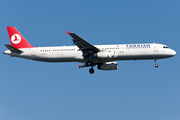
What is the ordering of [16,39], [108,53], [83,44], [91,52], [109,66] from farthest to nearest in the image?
[16,39]
[109,66]
[91,52]
[83,44]
[108,53]

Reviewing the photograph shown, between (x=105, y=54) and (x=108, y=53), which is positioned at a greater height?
(x=108, y=53)

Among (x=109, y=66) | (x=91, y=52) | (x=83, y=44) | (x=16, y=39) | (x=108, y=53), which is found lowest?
(x=109, y=66)

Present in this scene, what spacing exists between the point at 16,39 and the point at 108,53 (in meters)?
19.0

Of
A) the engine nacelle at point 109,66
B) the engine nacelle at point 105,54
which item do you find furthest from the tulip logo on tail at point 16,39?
the engine nacelle at point 109,66

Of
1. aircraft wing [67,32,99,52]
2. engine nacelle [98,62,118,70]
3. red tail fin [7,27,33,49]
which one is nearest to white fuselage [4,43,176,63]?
aircraft wing [67,32,99,52]

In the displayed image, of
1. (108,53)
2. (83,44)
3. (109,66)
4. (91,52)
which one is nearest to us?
(108,53)

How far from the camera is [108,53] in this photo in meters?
51.1

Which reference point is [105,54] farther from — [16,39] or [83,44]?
[16,39]

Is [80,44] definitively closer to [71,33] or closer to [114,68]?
[71,33]

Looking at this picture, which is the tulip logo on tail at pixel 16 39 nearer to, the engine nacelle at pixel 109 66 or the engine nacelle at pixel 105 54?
the engine nacelle at pixel 105 54

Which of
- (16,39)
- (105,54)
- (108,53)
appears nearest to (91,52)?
(105,54)

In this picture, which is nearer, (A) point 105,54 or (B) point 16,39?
(A) point 105,54

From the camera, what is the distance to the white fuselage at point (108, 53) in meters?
51.6

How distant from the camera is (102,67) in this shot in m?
56.7
